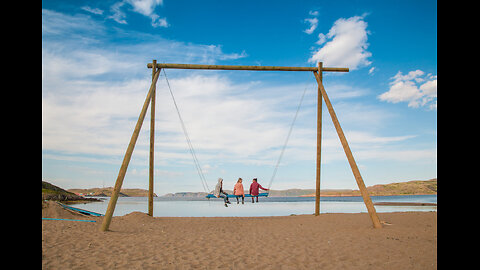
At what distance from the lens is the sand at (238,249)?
18.7 feet

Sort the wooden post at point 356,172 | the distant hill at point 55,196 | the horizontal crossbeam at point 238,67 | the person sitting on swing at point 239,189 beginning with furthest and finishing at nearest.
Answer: the distant hill at point 55,196, the person sitting on swing at point 239,189, the horizontal crossbeam at point 238,67, the wooden post at point 356,172

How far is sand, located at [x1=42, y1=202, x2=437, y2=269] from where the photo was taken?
18.7 feet

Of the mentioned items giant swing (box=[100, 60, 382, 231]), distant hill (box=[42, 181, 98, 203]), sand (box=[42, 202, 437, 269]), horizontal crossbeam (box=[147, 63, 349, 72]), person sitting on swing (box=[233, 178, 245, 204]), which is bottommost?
distant hill (box=[42, 181, 98, 203])

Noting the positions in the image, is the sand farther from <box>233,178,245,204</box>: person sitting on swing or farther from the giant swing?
<box>233,178,245,204</box>: person sitting on swing

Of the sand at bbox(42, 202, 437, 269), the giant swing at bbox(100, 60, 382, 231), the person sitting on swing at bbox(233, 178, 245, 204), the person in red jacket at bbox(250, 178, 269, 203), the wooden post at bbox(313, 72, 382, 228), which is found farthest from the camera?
the person sitting on swing at bbox(233, 178, 245, 204)

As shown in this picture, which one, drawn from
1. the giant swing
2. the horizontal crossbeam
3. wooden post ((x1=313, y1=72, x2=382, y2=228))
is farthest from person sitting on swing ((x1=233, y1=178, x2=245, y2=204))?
wooden post ((x1=313, y1=72, x2=382, y2=228))

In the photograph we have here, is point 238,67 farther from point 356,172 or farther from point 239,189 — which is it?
point 239,189

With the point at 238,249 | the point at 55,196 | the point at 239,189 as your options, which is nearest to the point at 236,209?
the point at 239,189

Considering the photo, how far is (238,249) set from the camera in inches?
275

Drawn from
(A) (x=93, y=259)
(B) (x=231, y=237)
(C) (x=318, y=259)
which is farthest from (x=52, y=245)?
(C) (x=318, y=259)

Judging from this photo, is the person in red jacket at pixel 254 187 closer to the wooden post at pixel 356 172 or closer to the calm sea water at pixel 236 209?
the wooden post at pixel 356 172

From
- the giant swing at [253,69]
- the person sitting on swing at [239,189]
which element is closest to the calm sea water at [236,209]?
the person sitting on swing at [239,189]
